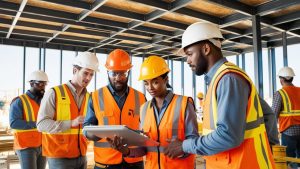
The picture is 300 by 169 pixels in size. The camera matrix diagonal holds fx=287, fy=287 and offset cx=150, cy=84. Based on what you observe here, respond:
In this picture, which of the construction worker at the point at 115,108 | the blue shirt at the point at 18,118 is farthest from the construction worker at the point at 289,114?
the blue shirt at the point at 18,118

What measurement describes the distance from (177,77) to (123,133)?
38.1 ft

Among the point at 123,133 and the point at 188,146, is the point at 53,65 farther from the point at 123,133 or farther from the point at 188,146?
the point at 188,146

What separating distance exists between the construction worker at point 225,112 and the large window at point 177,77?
1152 centimetres

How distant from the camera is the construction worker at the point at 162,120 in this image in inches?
93.6

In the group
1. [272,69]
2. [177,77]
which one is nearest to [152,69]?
[272,69]

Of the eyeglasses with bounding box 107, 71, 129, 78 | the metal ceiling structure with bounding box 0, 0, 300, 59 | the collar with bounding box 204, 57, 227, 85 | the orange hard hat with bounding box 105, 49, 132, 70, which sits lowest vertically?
the collar with bounding box 204, 57, 227, 85

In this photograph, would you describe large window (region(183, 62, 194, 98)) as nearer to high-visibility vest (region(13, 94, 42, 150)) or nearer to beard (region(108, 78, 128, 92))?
high-visibility vest (region(13, 94, 42, 150))

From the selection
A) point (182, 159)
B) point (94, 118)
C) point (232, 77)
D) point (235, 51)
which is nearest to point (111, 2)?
point (94, 118)

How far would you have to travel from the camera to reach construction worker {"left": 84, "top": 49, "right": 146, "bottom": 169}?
2797mm

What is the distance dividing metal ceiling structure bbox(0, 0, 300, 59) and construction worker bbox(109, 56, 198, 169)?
12.7ft

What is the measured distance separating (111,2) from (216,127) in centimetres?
560

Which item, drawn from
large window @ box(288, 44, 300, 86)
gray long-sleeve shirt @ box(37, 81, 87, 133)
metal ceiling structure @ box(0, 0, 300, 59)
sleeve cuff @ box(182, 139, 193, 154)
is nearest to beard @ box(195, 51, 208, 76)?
sleeve cuff @ box(182, 139, 193, 154)

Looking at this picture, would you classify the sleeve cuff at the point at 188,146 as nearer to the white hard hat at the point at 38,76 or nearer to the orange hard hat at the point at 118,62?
the orange hard hat at the point at 118,62

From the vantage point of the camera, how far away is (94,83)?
37.8 ft
